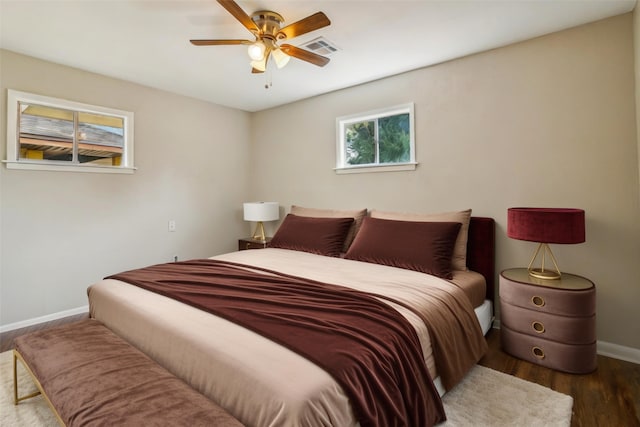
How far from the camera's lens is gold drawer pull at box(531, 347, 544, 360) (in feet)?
6.93

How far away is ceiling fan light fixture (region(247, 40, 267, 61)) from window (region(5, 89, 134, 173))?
2.09 meters

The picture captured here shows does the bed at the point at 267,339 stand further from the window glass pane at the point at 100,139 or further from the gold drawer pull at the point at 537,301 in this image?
the window glass pane at the point at 100,139

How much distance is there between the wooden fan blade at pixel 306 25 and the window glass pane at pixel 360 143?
1669 mm

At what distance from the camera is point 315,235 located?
10.6 ft

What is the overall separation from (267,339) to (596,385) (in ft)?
6.67

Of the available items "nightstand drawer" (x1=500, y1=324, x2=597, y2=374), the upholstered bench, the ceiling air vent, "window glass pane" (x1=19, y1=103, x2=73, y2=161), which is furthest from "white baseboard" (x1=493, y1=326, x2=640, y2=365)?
"window glass pane" (x1=19, y1=103, x2=73, y2=161)

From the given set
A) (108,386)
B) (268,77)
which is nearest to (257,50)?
(268,77)

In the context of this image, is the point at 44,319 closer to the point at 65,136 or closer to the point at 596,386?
the point at 65,136

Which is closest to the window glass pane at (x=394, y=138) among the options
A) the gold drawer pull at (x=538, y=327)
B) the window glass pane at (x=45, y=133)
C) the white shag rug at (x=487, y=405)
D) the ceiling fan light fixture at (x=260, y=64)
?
the ceiling fan light fixture at (x=260, y=64)

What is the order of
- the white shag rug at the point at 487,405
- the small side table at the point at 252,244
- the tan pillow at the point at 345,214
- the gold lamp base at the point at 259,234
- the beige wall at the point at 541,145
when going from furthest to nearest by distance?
the gold lamp base at the point at 259,234, the small side table at the point at 252,244, the tan pillow at the point at 345,214, the beige wall at the point at 541,145, the white shag rug at the point at 487,405

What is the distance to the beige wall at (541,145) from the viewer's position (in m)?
2.22

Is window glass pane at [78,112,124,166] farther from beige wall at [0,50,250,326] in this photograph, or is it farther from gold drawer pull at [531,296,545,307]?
gold drawer pull at [531,296,545,307]

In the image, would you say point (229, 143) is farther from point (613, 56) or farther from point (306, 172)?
point (613, 56)

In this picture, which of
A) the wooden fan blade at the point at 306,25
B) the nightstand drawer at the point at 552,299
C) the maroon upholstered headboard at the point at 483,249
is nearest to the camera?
the wooden fan blade at the point at 306,25
